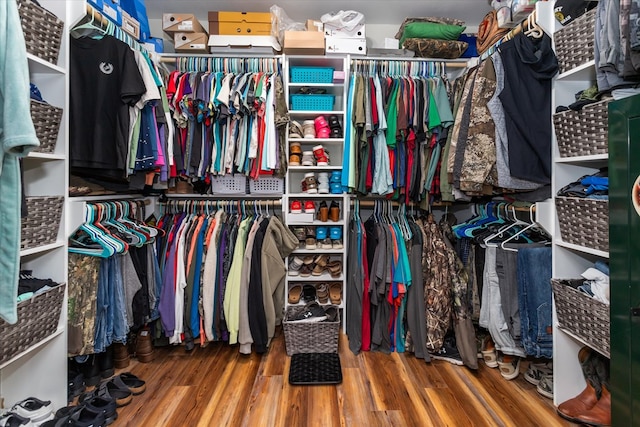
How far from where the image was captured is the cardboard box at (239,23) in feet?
7.91

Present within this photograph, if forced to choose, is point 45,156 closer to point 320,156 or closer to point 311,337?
point 320,156

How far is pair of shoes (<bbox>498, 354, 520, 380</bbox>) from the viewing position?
1.95m

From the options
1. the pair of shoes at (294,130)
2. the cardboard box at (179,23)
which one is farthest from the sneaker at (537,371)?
the cardboard box at (179,23)

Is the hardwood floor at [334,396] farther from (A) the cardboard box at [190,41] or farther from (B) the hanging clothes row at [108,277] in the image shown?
(A) the cardboard box at [190,41]

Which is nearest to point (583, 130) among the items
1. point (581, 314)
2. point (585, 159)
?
point (585, 159)

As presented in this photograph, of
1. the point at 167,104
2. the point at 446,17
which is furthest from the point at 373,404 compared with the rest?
the point at 446,17

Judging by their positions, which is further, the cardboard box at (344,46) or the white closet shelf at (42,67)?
the cardboard box at (344,46)

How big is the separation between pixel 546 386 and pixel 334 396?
1.14m

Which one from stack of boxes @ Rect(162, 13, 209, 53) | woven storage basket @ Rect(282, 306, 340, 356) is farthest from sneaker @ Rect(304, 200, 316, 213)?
stack of boxes @ Rect(162, 13, 209, 53)

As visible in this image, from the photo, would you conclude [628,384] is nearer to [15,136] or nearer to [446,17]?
[15,136]

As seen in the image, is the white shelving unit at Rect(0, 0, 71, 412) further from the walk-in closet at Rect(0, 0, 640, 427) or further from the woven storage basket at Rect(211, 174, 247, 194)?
the woven storage basket at Rect(211, 174, 247, 194)

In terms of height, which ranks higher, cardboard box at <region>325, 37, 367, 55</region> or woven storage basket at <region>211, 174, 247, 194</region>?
cardboard box at <region>325, 37, 367, 55</region>

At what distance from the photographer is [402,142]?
2.31 metres

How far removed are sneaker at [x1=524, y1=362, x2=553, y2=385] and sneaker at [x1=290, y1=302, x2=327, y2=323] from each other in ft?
4.10
